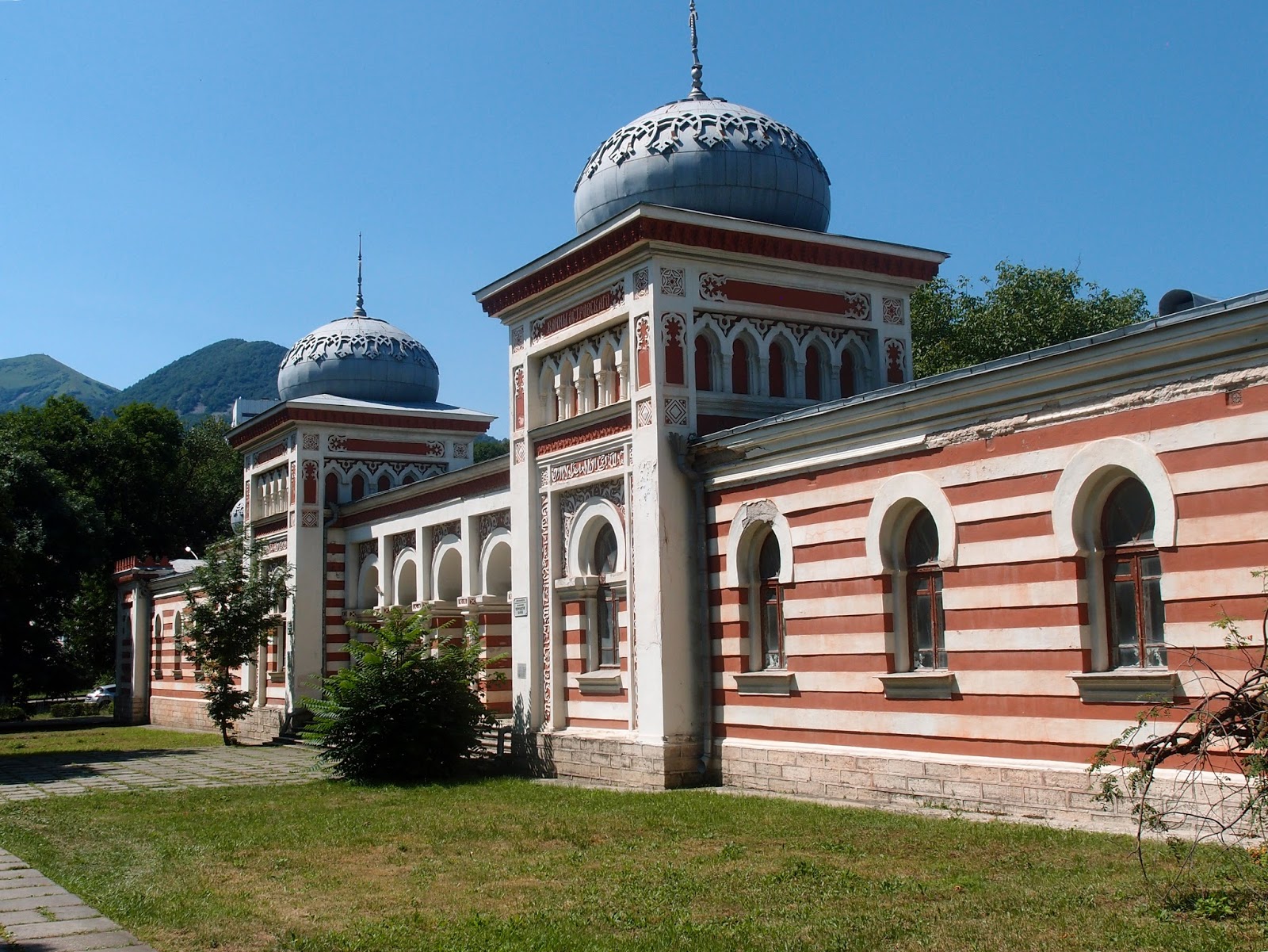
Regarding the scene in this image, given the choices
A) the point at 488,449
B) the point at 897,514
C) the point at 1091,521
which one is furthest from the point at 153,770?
the point at 488,449

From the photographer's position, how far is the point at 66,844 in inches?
483

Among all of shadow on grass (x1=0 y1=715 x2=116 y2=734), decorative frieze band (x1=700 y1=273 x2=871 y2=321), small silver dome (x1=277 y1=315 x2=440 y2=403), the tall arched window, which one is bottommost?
shadow on grass (x1=0 y1=715 x2=116 y2=734)

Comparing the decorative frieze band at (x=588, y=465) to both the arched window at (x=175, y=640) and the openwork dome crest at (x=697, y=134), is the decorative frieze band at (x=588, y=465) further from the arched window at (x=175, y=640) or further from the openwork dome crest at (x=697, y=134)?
the arched window at (x=175, y=640)

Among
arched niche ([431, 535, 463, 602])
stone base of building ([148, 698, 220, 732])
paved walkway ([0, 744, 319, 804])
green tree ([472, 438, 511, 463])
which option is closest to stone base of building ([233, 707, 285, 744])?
paved walkway ([0, 744, 319, 804])

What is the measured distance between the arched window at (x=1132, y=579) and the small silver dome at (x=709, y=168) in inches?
308

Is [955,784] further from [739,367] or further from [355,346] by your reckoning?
[355,346]

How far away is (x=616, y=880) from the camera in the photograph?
30.8 feet

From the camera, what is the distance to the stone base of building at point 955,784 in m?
10.1

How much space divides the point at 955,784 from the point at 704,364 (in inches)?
255

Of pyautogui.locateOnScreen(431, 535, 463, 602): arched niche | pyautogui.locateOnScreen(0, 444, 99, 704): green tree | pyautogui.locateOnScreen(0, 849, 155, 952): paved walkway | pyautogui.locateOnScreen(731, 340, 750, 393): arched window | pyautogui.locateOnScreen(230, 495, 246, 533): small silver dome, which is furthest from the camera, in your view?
pyautogui.locateOnScreen(230, 495, 246, 533): small silver dome

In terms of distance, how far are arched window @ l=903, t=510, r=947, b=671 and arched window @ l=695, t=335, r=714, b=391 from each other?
162 inches

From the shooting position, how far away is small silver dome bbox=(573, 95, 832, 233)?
56.7 feet

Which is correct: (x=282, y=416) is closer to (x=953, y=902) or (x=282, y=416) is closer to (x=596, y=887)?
(x=596, y=887)

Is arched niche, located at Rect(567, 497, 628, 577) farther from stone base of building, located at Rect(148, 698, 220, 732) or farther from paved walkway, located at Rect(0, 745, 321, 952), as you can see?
stone base of building, located at Rect(148, 698, 220, 732)
